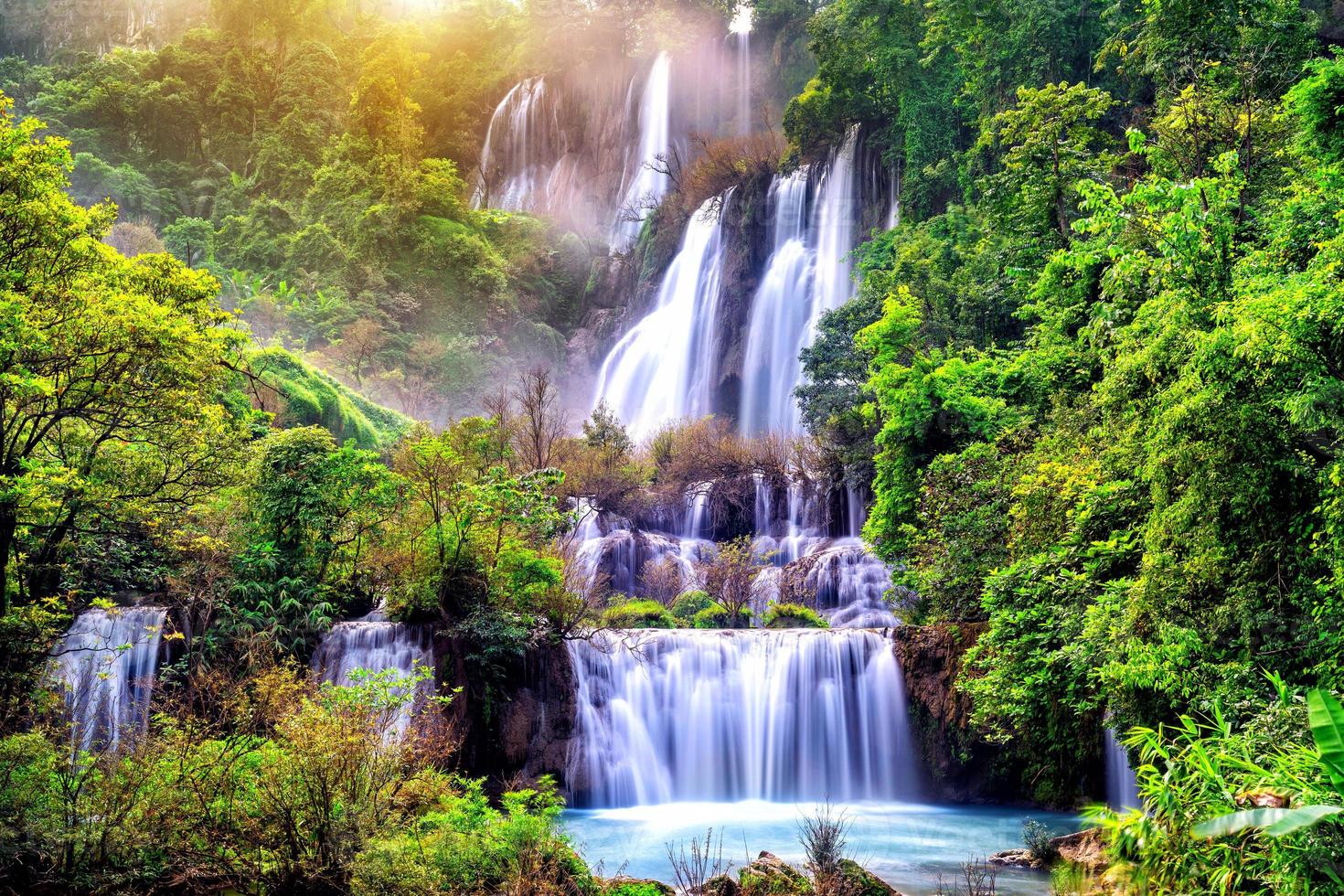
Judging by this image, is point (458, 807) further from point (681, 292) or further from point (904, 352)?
point (681, 292)

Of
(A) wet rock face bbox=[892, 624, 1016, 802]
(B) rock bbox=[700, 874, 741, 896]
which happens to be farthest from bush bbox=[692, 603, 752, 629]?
(B) rock bbox=[700, 874, 741, 896]

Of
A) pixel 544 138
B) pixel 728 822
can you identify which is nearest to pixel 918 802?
pixel 728 822

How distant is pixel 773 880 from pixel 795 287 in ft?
104

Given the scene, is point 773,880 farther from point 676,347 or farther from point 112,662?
point 676,347

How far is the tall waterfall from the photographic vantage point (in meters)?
37.0

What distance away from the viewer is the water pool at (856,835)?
1246 centimetres

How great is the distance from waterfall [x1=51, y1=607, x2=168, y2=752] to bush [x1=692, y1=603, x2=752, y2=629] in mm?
12466

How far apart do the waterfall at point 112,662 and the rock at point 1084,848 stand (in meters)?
14.4

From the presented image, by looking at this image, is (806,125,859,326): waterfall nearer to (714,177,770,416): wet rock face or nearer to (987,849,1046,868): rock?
(714,177,770,416): wet rock face

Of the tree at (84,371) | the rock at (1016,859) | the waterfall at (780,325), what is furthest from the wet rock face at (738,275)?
the rock at (1016,859)

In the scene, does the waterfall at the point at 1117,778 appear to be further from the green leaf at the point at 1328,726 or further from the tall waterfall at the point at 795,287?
the tall waterfall at the point at 795,287

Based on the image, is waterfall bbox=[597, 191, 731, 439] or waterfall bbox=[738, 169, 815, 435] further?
waterfall bbox=[597, 191, 731, 439]

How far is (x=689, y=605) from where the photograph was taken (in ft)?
82.2

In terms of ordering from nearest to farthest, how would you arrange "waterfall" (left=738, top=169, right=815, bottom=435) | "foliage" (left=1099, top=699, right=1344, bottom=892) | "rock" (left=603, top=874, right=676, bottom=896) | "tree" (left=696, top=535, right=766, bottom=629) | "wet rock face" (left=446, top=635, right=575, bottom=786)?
"foliage" (left=1099, top=699, right=1344, bottom=892) < "rock" (left=603, top=874, right=676, bottom=896) < "wet rock face" (left=446, top=635, right=575, bottom=786) < "tree" (left=696, top=535, right=766, bottom=629) < "waterfall" (left=738, top=169, right=815, bottom=435)
